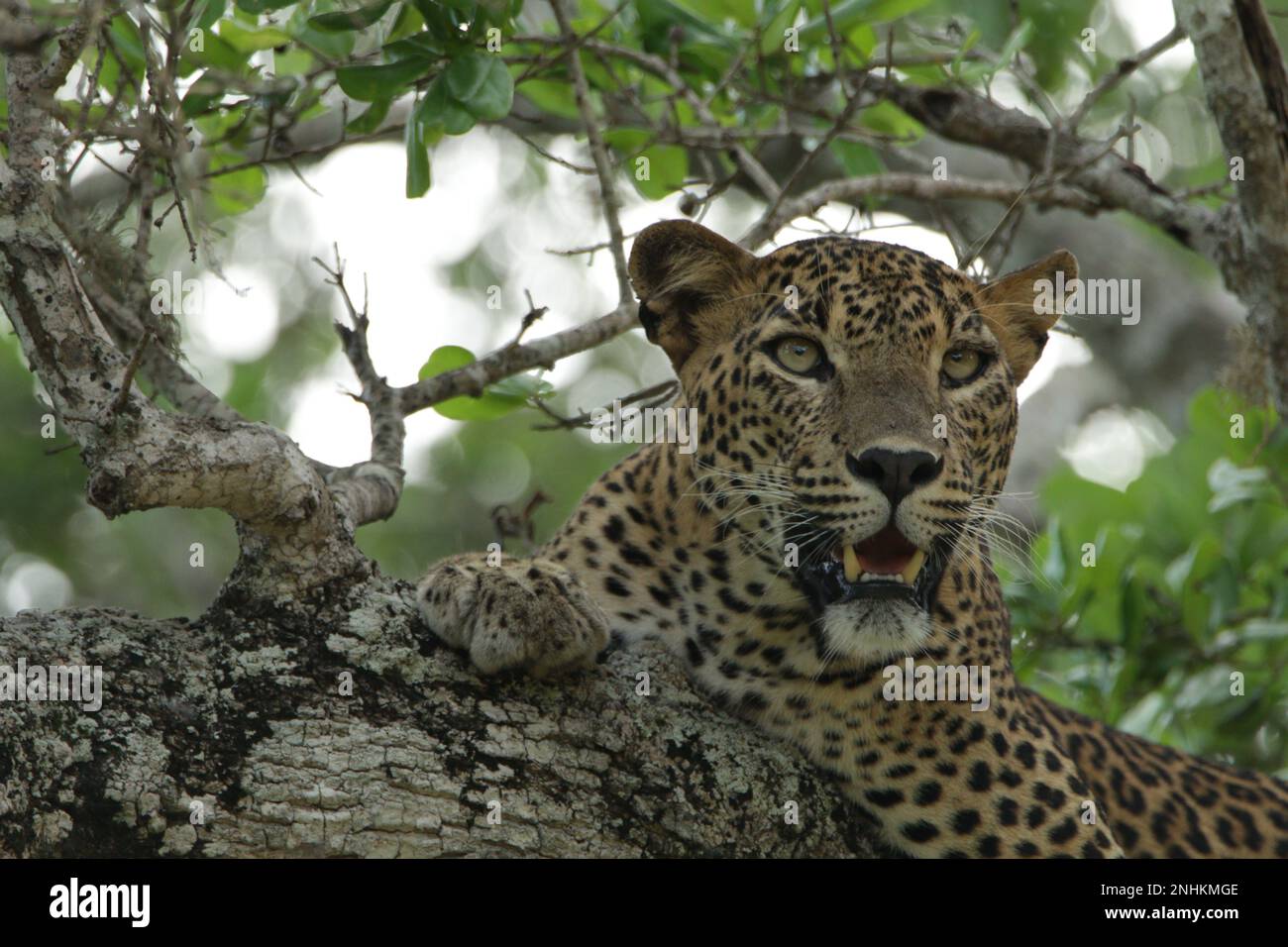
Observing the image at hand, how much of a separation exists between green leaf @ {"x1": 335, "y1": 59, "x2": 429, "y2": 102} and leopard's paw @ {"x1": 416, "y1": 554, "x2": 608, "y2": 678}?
6.50 ft

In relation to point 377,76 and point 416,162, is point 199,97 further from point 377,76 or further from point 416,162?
point 416,162

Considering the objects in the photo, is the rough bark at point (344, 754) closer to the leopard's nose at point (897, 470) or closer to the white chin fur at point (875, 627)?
the white chin fur at point (875, 627)

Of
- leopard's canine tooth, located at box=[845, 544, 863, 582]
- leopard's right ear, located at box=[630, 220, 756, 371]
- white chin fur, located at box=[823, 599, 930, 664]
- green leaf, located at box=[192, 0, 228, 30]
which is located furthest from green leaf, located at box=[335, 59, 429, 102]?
white chin fur, located at box=[823, 599, 930, 664]

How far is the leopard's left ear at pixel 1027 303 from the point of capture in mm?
6148

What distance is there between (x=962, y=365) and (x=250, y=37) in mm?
3462

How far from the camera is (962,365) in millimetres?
5816

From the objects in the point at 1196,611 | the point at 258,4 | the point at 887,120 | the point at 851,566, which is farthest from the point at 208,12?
the point at 1196,611

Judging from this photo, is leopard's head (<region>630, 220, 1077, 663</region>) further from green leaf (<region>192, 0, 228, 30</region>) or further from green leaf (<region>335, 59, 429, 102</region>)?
green leaf (<region>192, 0, 228, 30</region>)

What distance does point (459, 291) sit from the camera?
2255 cm

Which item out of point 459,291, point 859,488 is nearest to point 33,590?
point 459,291

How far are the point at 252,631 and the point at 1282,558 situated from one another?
667cm

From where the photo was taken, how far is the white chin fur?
16.9ft

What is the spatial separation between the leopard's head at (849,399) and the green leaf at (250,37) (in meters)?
1.93

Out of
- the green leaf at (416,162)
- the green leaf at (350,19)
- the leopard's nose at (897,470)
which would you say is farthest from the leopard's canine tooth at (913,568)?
the green leaf at (350,19)
